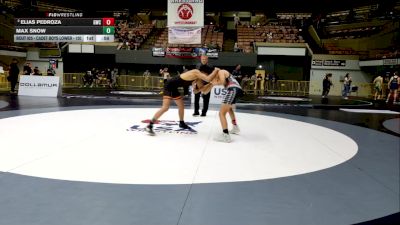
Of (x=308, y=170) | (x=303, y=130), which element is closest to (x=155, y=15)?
(x=303, y=130)

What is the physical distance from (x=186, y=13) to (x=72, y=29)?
3.94 metres

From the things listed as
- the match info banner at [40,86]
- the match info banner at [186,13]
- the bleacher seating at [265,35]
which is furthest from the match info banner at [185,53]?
the match info banner at [186,13]

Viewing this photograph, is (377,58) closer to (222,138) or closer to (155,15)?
(222,138)

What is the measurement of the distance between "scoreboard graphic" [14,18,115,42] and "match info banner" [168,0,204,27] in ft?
7.37

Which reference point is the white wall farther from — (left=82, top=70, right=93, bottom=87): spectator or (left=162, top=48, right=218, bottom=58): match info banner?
(left=82, top=70, right=93, bottom=87): spectator

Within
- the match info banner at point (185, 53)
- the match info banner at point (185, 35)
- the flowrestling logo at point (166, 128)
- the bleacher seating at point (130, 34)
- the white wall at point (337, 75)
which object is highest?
the bleacher seating at point (130, 34)

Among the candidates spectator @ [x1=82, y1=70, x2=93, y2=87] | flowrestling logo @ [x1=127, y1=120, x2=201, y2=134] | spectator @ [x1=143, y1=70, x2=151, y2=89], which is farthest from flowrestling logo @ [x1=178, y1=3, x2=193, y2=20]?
spectator @ [x1=82, y1=70, x2=93, y2=87]

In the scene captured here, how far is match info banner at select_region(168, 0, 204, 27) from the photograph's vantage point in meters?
10.4

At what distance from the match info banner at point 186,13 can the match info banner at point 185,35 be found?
1.41 ft

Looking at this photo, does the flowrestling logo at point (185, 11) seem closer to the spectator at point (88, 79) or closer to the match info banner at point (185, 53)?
the match info banner at point (185, 53)

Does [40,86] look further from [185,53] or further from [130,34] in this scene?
[130,34]

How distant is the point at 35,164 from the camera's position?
361cm

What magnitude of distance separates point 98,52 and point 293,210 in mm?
25312

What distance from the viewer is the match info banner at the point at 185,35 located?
36.1ft
